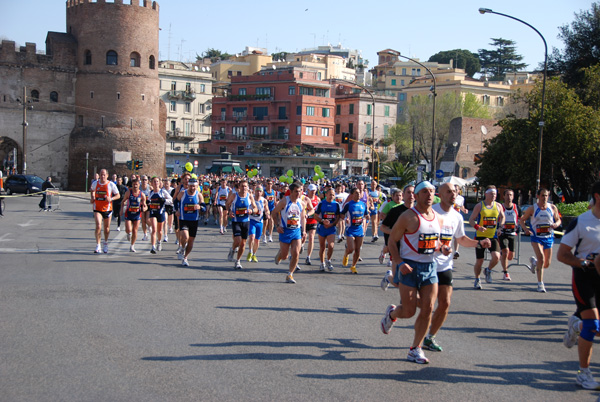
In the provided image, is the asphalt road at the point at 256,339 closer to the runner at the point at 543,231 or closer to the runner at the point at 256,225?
the runner at the point at 543,231

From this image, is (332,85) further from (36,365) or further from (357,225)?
(36,365)

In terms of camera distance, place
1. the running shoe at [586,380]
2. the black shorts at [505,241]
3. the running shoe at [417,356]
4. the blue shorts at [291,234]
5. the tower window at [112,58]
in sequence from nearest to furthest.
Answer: the running shoe at [586,380] < the running shoe at [417,356] < the blue shorts at [291,234] < the black shorts at [505,241] < the tower window at [112,58]

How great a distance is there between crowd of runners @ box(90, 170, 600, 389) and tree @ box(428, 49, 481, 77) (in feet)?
363

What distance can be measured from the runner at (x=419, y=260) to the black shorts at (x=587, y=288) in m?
1.34

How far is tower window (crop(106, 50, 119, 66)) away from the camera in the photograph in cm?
5944

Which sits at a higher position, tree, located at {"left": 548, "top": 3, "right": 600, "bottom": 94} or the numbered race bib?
tree, located at {"left": 548, "top": 3, "right": 600, "bottom": 94}

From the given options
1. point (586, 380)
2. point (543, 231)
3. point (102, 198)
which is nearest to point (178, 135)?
point (102, 198)

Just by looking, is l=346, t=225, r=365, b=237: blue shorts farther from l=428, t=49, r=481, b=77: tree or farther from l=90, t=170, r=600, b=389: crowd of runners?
l=428, t=49, r=481, b=77: tree

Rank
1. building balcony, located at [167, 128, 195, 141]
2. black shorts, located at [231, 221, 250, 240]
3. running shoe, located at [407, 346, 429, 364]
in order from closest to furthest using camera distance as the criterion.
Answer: running shoe, located at [407, 346, 429, 364]
black shorts, located at [231, 221, 250, 240]
building balcony, located at [167, 128, 195, 141]

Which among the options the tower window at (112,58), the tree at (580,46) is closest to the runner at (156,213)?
the tree at (580,46)

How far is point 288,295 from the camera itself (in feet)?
33.7

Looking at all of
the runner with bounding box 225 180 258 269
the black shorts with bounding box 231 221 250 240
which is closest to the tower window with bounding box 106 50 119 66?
the runner with bounding box 225 180 258 269

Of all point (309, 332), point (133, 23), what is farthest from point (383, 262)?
point (133, 23)

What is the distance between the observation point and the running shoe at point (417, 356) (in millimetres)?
6523
